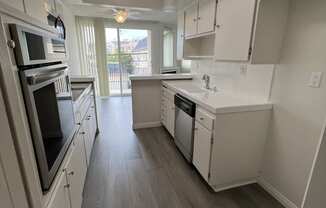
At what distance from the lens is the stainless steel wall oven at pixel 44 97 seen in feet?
2.31

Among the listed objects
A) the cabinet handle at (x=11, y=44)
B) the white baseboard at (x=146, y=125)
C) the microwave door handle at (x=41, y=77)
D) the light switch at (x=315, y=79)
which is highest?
the cabinet handle at (x=11, y=44)

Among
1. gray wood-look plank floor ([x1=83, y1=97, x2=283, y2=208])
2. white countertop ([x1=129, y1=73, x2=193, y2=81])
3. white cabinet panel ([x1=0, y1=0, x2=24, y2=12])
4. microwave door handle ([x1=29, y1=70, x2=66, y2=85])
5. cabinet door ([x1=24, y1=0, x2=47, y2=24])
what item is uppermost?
cabinet door ([x1=24, y1=0, x2=47, y2=24])

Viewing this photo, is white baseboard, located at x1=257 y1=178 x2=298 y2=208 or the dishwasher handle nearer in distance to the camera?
white baseboard, located at x1=257 y1=178 x2=298 y2=208

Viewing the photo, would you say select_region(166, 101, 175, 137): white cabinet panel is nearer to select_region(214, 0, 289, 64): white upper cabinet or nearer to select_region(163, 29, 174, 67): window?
select_region(214, 0, 289, 64): white upper cabinet

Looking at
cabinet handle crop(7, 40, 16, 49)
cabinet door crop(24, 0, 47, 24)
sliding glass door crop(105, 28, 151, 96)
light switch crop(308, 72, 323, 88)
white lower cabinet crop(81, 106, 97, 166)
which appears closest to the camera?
cabinet handle crop(7, 40, 16, 49)

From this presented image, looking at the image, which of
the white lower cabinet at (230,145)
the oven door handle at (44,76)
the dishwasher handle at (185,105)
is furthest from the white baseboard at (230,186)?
the oven door handle at (44,76)

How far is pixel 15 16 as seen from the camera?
67 centimetres

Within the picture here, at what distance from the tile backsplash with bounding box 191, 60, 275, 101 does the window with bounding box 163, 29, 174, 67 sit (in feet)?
13.3

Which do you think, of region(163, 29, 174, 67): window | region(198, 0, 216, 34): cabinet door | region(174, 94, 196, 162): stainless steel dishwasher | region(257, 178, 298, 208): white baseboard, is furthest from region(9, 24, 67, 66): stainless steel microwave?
region(163, 29, 174, 67): window

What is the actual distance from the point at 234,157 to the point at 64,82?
1793 millimetres

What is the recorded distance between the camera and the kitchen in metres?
0.71

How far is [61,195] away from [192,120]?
1.54 meters

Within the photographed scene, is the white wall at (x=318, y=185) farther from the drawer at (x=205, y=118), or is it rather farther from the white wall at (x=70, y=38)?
the white wall at (x=70, y=38)

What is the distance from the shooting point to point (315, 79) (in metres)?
1.46
